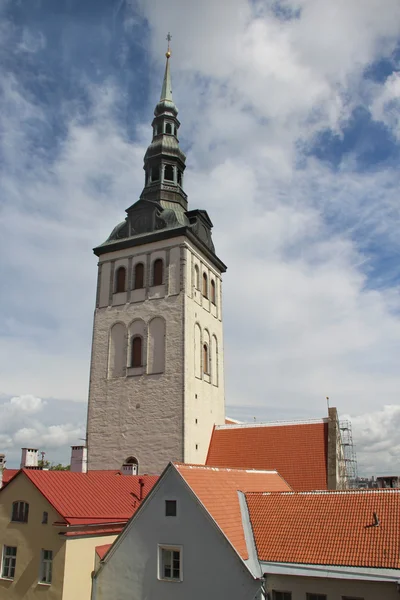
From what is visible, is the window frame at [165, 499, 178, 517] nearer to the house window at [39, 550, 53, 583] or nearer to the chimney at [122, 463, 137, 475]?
the house window at [39, 550, 53, 583]

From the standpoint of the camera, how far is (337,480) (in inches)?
987

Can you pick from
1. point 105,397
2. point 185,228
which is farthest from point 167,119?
point 105,397

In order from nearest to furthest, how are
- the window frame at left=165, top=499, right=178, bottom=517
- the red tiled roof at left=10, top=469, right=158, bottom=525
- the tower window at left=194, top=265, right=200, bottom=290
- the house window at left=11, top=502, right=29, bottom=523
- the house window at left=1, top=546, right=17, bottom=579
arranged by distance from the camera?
1. the window frame at left=165, top=499, right=178, bottom=517
2. the red tiled roof at left=10, top=469, right=158, bottom=525
3. the house window at left=1, top=546, right=17, bottom=579
4. the house window at left=11, top=502, right=29, bottom=523
5. the tower window at left=194, top=265, right=200, bottom=290

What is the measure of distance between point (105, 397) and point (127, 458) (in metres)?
3.73

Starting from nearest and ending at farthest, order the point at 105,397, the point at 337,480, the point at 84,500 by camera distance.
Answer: the point at 84,500 < the point at 337,480 < the point at 105,397

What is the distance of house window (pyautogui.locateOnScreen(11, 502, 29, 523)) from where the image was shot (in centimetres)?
1761

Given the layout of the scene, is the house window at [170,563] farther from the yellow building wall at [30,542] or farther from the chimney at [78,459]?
the chimney at [78,459]

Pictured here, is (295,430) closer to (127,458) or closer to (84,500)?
(127,458)

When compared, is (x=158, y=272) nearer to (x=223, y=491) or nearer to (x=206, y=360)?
(x=206, y=360)

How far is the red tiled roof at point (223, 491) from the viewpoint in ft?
49.0

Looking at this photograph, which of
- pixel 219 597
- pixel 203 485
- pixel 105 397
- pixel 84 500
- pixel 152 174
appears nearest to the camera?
pixel 219 597

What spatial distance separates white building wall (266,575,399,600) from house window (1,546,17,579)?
340 inches

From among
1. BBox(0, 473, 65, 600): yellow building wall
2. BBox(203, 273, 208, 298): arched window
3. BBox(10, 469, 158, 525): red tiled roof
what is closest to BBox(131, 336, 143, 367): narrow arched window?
BBox(203, 273, 208, 298): arched window

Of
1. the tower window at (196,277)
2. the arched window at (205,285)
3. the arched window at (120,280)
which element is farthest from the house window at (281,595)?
the arched window at (120,280)
